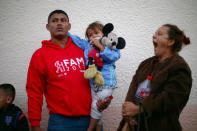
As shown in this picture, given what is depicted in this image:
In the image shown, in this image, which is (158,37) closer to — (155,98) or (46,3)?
(155,98)

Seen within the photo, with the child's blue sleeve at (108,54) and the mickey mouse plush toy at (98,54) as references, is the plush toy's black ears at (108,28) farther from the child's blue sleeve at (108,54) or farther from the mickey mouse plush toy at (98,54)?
the child's blue sleeve at (108,54)

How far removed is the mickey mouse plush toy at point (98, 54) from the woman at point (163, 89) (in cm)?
40

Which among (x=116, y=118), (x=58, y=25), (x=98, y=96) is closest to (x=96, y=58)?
(x=98, y=96)

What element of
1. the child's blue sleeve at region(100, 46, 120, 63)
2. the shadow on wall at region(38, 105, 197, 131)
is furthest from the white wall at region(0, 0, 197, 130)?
the child's blue sleeve at region(100, 46, 120, 63)

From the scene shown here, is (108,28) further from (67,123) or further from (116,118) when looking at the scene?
(116,118)

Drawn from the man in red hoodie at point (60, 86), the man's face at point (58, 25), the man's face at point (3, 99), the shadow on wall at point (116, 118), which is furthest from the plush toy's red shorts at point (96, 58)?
the man's face at point (3, 99)

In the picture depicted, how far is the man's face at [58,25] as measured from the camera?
220 centimetres

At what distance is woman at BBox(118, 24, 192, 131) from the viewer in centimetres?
153

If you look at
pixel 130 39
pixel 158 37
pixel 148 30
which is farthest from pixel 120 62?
pixel 158 37

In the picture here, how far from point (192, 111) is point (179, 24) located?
1.41 m

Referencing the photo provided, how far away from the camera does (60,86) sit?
2.07 m

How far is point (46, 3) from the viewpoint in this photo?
2.99 metres

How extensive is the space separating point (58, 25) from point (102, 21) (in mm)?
981

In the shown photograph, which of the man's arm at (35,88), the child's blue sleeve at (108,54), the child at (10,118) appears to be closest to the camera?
the child's blue sleeve at (108,54)
